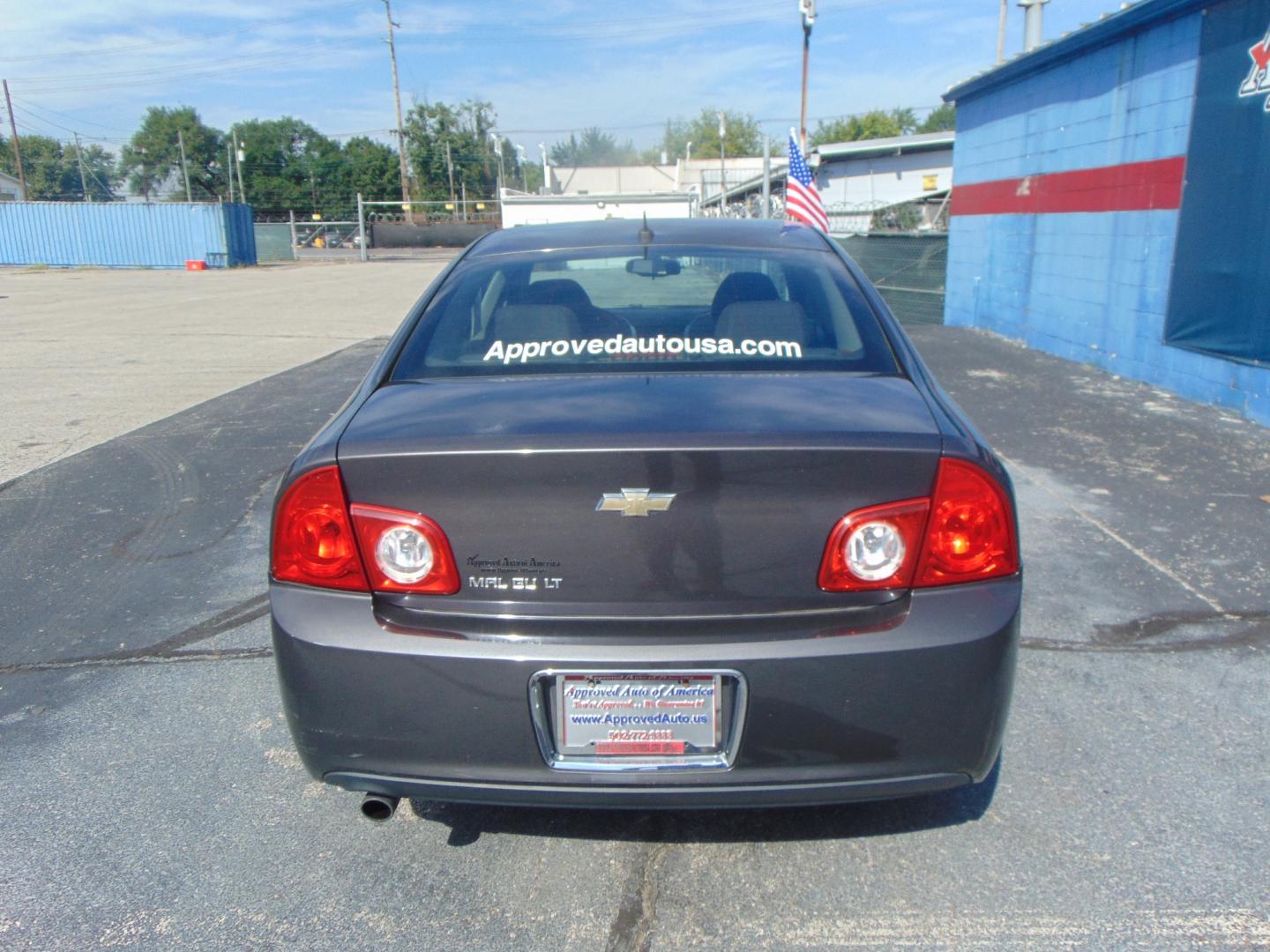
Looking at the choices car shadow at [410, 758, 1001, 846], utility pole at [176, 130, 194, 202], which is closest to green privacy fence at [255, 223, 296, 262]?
utility pole at [176, 130, 194, 202]

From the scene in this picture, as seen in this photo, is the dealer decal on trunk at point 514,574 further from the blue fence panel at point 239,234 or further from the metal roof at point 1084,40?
the blue fence panel at point 239,234

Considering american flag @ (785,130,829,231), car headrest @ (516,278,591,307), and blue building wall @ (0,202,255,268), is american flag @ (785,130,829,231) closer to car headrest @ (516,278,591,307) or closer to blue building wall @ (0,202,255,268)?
car headrest @ (516,278,591,307)

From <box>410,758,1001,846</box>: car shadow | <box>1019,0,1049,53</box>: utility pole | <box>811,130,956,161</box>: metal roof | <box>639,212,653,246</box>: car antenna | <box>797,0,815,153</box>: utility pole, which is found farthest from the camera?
<box>811,130,956,161</box>: metal roof

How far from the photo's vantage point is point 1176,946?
7.09 ft

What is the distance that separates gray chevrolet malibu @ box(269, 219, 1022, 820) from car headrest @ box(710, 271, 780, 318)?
89 centimetres

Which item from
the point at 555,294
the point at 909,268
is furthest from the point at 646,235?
the point at 909,268

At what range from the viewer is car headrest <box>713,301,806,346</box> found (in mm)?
2898

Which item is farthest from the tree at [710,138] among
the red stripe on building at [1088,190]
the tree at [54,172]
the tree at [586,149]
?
the red stripe on building at [1088,190]

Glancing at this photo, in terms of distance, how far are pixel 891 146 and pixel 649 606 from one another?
35651 millimetres

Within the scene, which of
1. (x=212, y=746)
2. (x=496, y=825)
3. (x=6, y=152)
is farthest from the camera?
(x=6, y=152)

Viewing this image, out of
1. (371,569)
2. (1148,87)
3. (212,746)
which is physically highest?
(1148,87)

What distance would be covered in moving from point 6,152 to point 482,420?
124 meters

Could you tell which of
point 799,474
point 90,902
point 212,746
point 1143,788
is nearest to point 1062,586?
point 1143,788

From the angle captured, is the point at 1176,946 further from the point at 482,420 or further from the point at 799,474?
the point at 482,420
